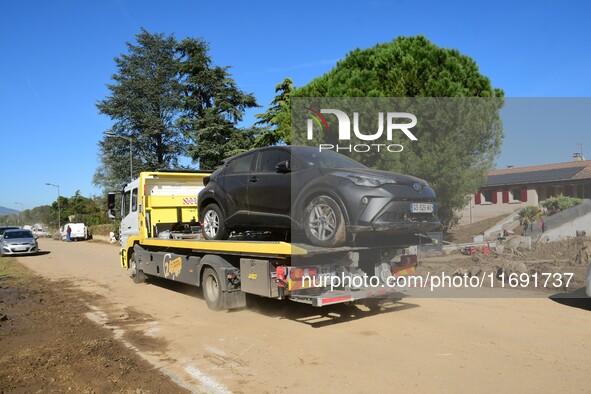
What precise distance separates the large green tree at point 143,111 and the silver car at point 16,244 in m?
14.5

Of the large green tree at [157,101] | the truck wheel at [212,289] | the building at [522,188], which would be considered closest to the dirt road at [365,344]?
the truck wheel at [212,289]

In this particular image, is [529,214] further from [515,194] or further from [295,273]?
[295,273]

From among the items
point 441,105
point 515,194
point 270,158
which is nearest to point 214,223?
point 270,158

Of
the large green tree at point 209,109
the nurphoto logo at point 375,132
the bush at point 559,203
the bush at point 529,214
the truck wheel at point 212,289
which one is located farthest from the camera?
the large green tree at point 209,109

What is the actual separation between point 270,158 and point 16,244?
2175cm

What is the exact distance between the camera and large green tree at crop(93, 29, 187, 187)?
3984 cm

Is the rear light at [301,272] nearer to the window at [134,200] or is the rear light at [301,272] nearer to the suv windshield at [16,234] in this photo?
the window at [134,200]

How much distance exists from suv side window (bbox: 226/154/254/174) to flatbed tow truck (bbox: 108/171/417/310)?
1.23 meters

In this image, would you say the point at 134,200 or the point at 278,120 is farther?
the point at 278,120

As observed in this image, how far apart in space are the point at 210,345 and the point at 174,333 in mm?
1003

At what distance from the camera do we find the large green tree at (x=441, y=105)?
14.6 meters

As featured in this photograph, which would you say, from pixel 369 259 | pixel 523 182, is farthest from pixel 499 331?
pixel 523 182

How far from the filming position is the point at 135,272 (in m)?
12.7

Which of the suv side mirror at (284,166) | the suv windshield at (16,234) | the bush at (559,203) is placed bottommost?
the suv windshield at (16,234)
